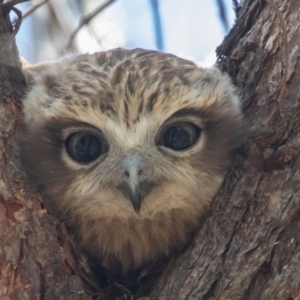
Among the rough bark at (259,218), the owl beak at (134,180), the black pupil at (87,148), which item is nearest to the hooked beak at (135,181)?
the owl beak at (134,180)

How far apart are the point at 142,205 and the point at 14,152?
536mm

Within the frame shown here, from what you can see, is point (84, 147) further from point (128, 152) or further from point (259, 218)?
point (259, 218)

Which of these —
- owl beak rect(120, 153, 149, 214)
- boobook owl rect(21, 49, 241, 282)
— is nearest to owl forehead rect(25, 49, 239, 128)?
boobook owl rect(21, 49, 241, 282)

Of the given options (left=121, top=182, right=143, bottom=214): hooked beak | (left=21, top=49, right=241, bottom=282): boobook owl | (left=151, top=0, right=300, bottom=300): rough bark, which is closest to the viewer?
(left=151, top=0, right=300, bottom=300): rough bark

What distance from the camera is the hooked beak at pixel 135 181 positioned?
221 centimetres

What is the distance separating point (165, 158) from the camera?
2.36m

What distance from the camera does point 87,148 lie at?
2.40 m

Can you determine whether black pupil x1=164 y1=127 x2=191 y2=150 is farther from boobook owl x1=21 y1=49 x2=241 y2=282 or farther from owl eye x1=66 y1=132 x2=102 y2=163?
owl eye x1=66 y1=132 x2=102 y2=163

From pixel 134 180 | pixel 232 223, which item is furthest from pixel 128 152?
pixel 232 223

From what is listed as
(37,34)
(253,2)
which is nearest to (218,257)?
(253,2)

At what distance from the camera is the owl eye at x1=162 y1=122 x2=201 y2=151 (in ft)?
7.90

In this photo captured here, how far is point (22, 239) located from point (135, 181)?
1.51 feet

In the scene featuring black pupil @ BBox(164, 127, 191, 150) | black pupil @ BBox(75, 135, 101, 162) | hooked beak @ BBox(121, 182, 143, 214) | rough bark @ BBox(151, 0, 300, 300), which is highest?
black pupil @ BBox(75, 135, 101, 162)

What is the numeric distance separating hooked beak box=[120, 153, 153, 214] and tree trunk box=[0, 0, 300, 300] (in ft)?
0.90
